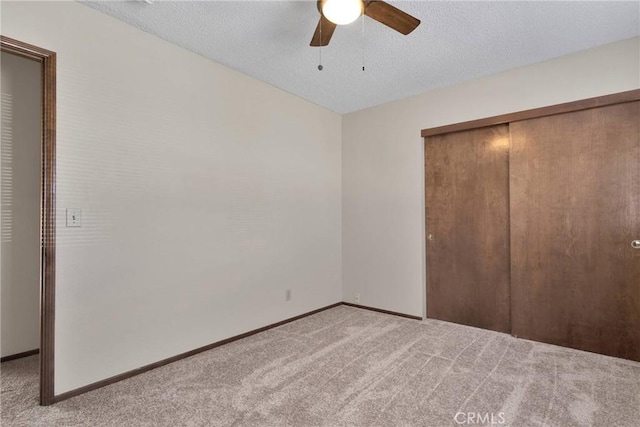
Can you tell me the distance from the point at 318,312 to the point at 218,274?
153 centimetres

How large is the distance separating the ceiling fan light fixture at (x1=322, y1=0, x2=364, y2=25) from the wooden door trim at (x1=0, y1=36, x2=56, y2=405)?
1.77m

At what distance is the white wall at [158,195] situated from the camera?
6.96 feet

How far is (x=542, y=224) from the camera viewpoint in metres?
2.97

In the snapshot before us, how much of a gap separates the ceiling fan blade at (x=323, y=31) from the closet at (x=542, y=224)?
1946 millimetres

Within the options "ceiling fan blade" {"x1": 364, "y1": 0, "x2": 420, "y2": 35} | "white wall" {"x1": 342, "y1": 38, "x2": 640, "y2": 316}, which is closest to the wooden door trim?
"ceiling fan blade" {"x1": 364, "y1": 0, "x2": 420, "y2": 35}

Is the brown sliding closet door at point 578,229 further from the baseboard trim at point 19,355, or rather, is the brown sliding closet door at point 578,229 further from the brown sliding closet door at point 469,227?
the baseboard trim at point 19,355

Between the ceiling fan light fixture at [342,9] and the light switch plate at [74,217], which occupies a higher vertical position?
the ceiling fan light fixture at [342,9]

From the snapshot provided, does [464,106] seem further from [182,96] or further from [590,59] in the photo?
[182,96]

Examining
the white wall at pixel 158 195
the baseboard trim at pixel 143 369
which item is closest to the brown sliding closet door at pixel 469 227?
the white wall at pixel 158 195

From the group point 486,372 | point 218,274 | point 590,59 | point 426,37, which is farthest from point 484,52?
point 218,274

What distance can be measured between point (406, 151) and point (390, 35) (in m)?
1.55

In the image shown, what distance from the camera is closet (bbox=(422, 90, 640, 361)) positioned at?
2621 millimetres

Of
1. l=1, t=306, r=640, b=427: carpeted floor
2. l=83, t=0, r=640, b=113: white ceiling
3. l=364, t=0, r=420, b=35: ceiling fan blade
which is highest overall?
l=83, t=0, r=640, b=113: white ceiling

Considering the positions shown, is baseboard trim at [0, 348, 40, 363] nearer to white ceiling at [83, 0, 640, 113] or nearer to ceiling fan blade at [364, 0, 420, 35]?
white ceiling at [83, 0, 640, 113]
